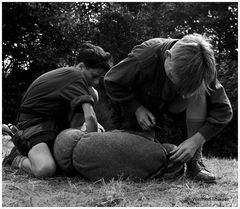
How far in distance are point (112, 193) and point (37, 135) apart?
0.91 meters

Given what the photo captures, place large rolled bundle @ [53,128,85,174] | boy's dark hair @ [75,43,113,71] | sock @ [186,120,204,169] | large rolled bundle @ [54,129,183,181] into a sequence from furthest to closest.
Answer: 1. boy's dark hair @ [75,43,113,71]
2. sock @ [186,120,204,169]
3. large rolled bundle @ [53,128,85,174]
4. large rolled bundle @ [54,129,183,181]

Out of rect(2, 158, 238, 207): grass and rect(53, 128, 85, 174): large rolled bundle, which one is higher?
rect(53, 128, 85, 174): large rolled bundle

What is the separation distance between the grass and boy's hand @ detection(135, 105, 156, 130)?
0.38 meters

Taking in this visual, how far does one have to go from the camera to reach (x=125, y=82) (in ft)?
8.91

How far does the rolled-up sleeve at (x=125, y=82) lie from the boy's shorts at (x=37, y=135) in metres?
0.50

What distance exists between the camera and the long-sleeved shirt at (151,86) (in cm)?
264

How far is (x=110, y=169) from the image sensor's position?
8.04 ft

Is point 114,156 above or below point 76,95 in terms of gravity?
below

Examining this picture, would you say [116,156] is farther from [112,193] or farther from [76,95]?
[76,95]

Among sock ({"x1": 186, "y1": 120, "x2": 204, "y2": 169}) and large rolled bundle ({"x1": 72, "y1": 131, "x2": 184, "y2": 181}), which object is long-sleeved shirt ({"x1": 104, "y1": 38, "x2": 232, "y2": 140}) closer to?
sock ({"x1": 186, "y1": 120, "x2": 204, "y2": 169})

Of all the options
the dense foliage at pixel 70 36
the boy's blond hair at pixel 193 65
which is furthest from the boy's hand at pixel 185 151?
the dense foliage at pixel 70 36

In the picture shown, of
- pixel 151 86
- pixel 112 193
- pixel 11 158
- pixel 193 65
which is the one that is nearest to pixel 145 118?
pixel 151 86

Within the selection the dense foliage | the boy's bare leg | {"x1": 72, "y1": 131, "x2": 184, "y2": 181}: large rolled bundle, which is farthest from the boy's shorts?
the dense foliage

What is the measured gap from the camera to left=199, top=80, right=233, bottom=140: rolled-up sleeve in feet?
8.64
